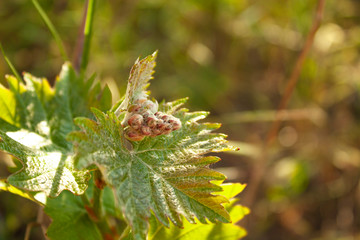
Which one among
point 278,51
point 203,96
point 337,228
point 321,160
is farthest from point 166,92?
point 337,228

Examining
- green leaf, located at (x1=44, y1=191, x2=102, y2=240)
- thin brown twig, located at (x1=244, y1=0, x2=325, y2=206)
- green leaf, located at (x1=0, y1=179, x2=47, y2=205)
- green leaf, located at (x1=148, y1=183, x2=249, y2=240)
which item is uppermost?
thin brown twig, located at (x1=244, y1=0, x2=325, y2=206)

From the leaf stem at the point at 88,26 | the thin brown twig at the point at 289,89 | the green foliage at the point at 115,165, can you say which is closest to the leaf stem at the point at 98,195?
the green foliage at the point at 115,165

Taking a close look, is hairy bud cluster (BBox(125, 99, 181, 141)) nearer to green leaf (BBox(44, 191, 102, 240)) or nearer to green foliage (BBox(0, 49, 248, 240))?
green foliage (BBox(0, 49, 248, 240))

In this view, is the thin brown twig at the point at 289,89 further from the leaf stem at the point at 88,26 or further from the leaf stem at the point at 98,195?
the leaf stem at the point at 98,195

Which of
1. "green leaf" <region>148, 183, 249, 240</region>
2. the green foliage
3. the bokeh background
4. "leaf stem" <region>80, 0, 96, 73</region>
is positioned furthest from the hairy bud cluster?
the bokeh background

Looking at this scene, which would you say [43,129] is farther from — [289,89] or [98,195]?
[289,89]

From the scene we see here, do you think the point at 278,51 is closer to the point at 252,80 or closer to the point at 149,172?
the point at 252,80

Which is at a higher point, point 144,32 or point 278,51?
point 144,32
